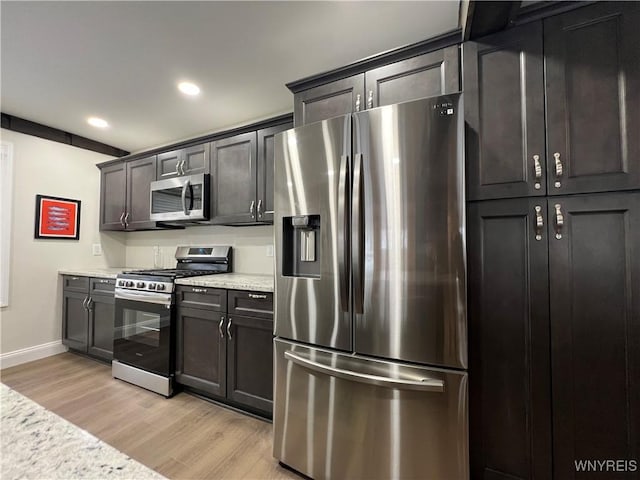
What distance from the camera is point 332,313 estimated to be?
1519 millimetres

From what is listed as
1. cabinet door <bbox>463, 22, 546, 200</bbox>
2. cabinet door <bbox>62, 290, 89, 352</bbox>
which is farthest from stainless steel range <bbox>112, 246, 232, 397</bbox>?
cabinet door <bbox>463, 22, 546, 200</bbox>

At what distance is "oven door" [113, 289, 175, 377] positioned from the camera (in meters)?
2.42

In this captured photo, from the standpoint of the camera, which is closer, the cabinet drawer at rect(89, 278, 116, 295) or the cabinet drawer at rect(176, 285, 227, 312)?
the cabinet drawer at rect(176, 285, 227, 312)

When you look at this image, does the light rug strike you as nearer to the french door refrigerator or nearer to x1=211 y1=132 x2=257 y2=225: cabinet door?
the french door refrigerator

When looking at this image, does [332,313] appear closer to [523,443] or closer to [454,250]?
[454,250]

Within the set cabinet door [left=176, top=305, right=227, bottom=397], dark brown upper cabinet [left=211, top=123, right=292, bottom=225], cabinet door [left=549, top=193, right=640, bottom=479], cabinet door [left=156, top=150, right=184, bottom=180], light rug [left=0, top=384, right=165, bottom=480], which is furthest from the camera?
cabinet door [left=156, top=150, right=184, bottom=180]

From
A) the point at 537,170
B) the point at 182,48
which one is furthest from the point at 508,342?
the point at 182,48

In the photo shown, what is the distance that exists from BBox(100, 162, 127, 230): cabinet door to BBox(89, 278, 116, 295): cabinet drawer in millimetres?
713

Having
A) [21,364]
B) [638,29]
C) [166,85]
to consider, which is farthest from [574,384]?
[21,364]

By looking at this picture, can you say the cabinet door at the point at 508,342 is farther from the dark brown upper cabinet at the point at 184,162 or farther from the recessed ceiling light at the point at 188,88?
the dark brown upper cabinet at the point at 184,162

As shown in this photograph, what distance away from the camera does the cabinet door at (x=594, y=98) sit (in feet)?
4.02

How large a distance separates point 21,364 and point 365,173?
400 cm

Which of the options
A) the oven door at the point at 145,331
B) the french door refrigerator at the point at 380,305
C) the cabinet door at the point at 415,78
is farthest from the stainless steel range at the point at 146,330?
the cabinet door at the point at 415,78

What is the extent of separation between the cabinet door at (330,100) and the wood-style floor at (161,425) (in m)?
2.10
